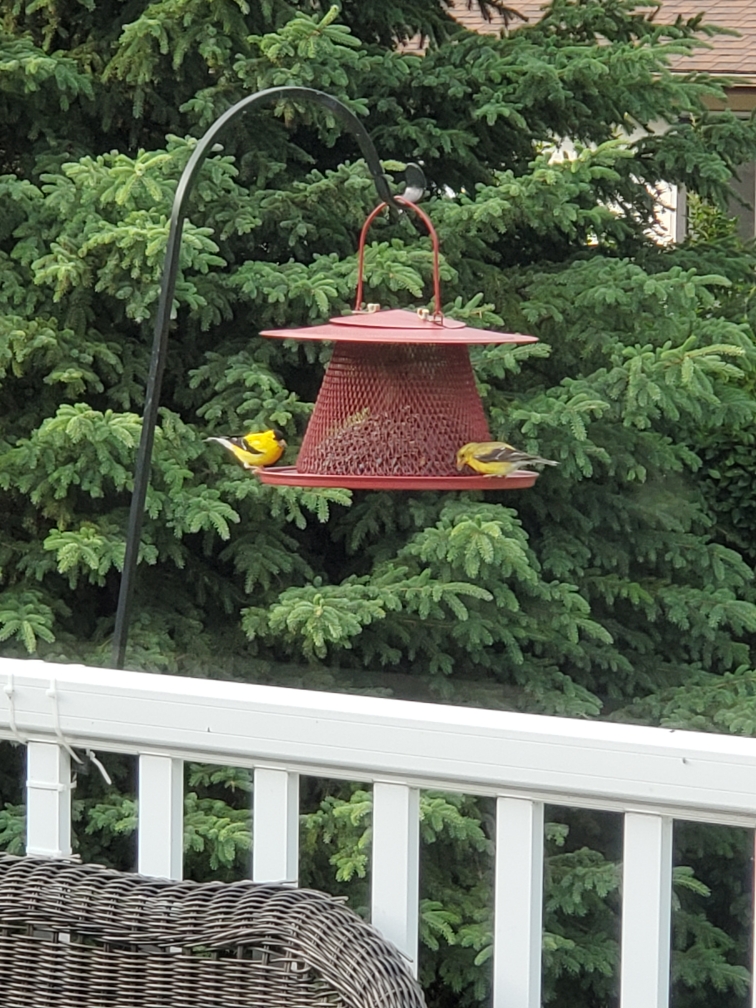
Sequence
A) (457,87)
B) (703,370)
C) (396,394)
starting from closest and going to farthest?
1. (396,394)
2. (703,370)
3. (457,87)

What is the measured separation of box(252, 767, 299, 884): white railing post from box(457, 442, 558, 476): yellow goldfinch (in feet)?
3.87

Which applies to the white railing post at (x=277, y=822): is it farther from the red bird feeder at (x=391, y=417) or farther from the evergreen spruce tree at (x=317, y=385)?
the evergreen spruce tree at (x=317, y=385)

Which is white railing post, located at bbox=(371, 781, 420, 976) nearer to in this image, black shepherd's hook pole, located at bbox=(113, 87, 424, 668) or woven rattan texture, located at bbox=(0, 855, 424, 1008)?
woven rattan texture, located at bbox=(0, 855, 424, 1008)

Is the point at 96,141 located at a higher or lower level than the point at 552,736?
higher

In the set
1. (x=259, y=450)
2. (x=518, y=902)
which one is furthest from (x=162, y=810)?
(x=259, y=450)

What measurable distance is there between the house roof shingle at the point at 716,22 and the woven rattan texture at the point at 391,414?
6075mm

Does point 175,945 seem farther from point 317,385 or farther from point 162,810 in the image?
point 317,385

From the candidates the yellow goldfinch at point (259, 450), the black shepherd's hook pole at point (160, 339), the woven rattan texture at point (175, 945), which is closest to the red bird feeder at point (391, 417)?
the yellow goldfinch at point (259, 450)

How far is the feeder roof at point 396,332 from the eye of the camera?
215cm

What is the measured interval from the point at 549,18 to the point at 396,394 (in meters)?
2.63

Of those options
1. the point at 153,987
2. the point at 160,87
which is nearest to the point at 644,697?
the point at 160,87

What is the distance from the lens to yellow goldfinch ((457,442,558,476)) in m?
2.33

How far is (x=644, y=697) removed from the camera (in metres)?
4.38

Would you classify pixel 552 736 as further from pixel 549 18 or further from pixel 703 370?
pixel 549 18
